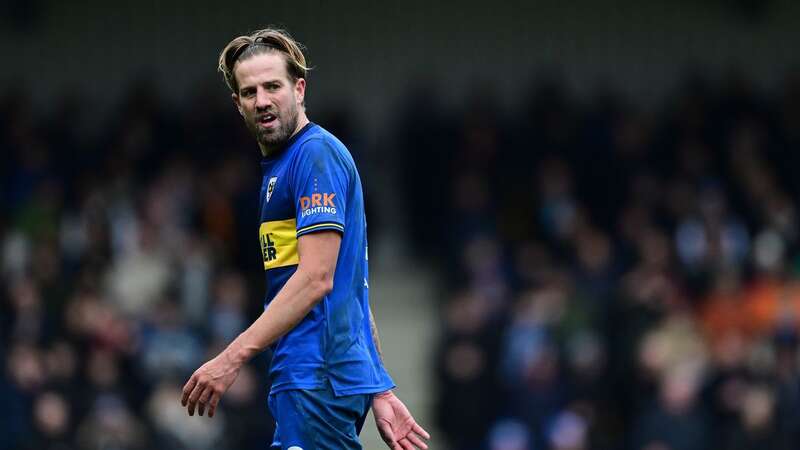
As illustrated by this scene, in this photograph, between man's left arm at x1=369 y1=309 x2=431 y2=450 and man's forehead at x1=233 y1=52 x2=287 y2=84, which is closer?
man's forehead at x1=233 y1=52 x2=287 y2=84

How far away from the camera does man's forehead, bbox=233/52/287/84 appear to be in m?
4.55

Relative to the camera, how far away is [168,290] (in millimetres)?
11953

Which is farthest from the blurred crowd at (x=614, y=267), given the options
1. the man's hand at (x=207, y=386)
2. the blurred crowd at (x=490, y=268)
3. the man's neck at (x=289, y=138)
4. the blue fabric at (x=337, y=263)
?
the man's hand at (x=207, y=386)

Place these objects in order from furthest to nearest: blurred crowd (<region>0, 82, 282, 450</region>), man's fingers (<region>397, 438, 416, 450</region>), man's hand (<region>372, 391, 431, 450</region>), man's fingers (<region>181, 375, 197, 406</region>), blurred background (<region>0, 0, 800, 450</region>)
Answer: blurred background (<region>0, 0, 800, 450</region>) → blurred crowd (<region>0, 82, 282, 450</region>) → man's fingers (<region>397, 438, 416, 450</region>) → man's hand (<region>372, 391, 431, 450</region>) → man's fingers (<region>181, 375, 197, 406</region>)

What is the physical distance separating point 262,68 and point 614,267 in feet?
27.6

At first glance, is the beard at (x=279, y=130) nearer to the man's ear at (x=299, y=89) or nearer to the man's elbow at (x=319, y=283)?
the man's ear at (x=299, y=89)

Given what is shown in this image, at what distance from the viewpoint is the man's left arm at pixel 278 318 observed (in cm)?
429

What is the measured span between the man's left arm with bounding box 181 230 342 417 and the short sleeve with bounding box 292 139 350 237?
0.04 meters

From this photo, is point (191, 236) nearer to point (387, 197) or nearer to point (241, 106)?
point (387, 197)

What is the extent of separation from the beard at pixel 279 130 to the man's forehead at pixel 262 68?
0.11 metres

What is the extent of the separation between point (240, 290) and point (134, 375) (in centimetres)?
127

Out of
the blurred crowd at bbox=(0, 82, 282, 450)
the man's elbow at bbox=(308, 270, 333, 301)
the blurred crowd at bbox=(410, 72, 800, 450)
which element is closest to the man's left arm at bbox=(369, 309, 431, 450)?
the man's elbow at bbox=(308, 270, 333, 301)

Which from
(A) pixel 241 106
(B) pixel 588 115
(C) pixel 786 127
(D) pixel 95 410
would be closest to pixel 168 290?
(D) pixel 95 410

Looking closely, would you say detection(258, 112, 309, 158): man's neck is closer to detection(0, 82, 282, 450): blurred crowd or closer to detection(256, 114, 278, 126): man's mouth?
detection(256, 114, 278, 126): man's mouth
